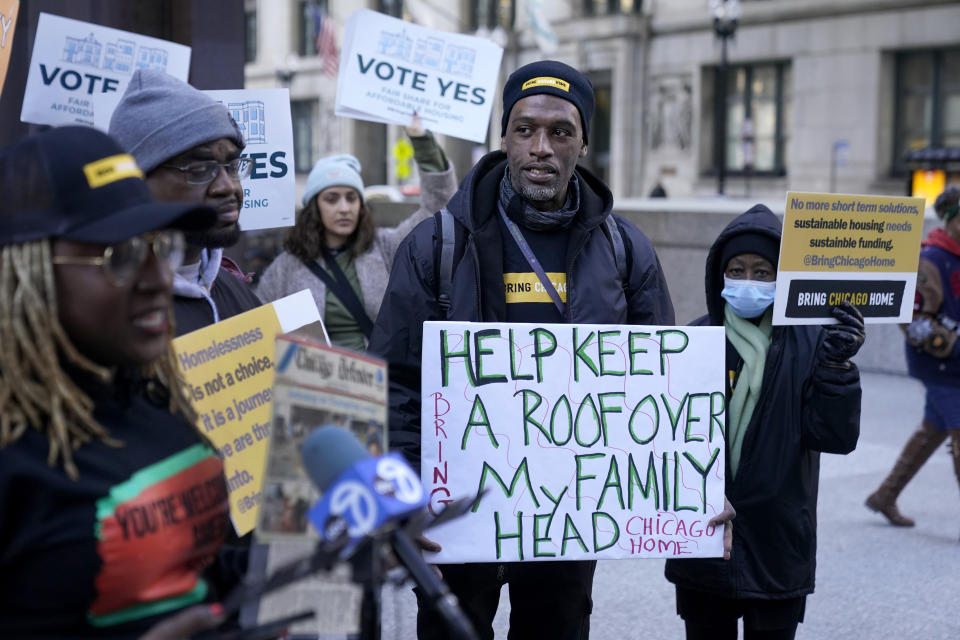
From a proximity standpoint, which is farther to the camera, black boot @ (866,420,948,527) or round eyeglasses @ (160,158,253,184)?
black boot @ (866,420,948,527)

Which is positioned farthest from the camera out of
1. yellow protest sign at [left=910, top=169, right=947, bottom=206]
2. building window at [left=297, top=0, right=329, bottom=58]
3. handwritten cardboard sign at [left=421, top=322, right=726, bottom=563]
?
building window at [left=297, top=0, right=329, bottom=58]

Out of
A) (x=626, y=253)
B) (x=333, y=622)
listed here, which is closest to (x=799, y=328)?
(x=626, y=253)

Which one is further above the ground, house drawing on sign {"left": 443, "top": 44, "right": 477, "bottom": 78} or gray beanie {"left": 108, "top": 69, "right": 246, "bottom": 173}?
house drawing on sign {"left": 443, "top": 44, "right": 477, "bottom": 78}

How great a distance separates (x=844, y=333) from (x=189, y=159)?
196 centimetres

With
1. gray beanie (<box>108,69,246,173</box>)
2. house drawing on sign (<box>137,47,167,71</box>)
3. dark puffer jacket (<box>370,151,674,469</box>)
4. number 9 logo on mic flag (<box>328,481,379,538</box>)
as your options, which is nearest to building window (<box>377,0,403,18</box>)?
house drawing on sign (<box>137,47,167,71</box>)

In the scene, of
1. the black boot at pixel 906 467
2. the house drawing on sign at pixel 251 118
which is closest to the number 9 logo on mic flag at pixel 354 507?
the house drawing on sign at pixel 251 118

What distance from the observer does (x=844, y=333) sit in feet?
11.4

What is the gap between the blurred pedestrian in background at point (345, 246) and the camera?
5.81 metres

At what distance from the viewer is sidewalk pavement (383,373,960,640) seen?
17.7 ft

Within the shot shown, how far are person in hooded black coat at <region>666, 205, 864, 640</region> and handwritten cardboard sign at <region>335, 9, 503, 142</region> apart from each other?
2473 millimetres

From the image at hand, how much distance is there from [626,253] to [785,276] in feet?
1.55

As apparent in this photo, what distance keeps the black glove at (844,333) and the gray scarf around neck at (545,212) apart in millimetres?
845

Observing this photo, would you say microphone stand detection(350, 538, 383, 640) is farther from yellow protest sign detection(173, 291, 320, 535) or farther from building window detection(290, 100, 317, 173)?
building window detection(290, 100, 317, 173)

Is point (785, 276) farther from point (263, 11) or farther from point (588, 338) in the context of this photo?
point (263, 11)
